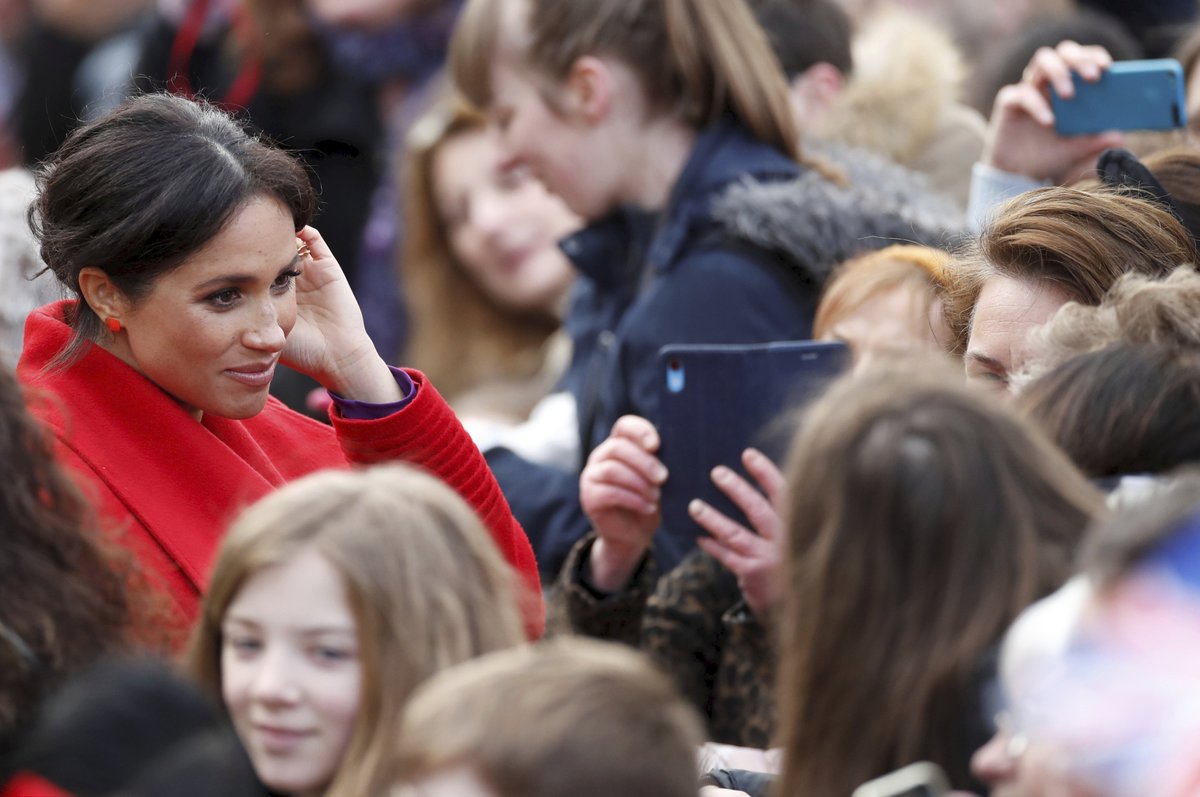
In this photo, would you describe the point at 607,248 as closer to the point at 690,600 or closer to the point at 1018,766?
the point at 690,600

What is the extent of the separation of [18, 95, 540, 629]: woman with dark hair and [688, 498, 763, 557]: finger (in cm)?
42

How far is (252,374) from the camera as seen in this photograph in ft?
8.38

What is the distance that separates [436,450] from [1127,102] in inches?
65.2

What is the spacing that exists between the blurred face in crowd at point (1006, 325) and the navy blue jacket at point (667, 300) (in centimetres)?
74

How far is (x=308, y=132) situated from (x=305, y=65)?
0.27 meters

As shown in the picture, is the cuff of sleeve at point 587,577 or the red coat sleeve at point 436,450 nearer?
the red coat sleeve at point 436,450

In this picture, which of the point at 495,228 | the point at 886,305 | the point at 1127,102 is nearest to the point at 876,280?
the point at 886,305

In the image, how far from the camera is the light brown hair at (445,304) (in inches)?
203

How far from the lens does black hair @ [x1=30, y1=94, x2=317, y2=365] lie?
2430 millimetres

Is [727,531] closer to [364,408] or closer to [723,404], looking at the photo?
[723,404]

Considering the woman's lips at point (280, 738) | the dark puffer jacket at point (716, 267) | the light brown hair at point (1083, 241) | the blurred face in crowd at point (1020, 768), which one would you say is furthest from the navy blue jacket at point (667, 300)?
the blurred face in crowd at point (1020, 768)

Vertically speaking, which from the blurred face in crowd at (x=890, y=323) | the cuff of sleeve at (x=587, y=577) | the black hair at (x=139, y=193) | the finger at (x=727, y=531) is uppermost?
the black hair at (x=139, y=193)

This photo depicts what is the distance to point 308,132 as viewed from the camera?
5.22m

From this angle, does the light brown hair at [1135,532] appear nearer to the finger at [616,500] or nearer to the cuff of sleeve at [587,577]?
the finger at [616,500]
